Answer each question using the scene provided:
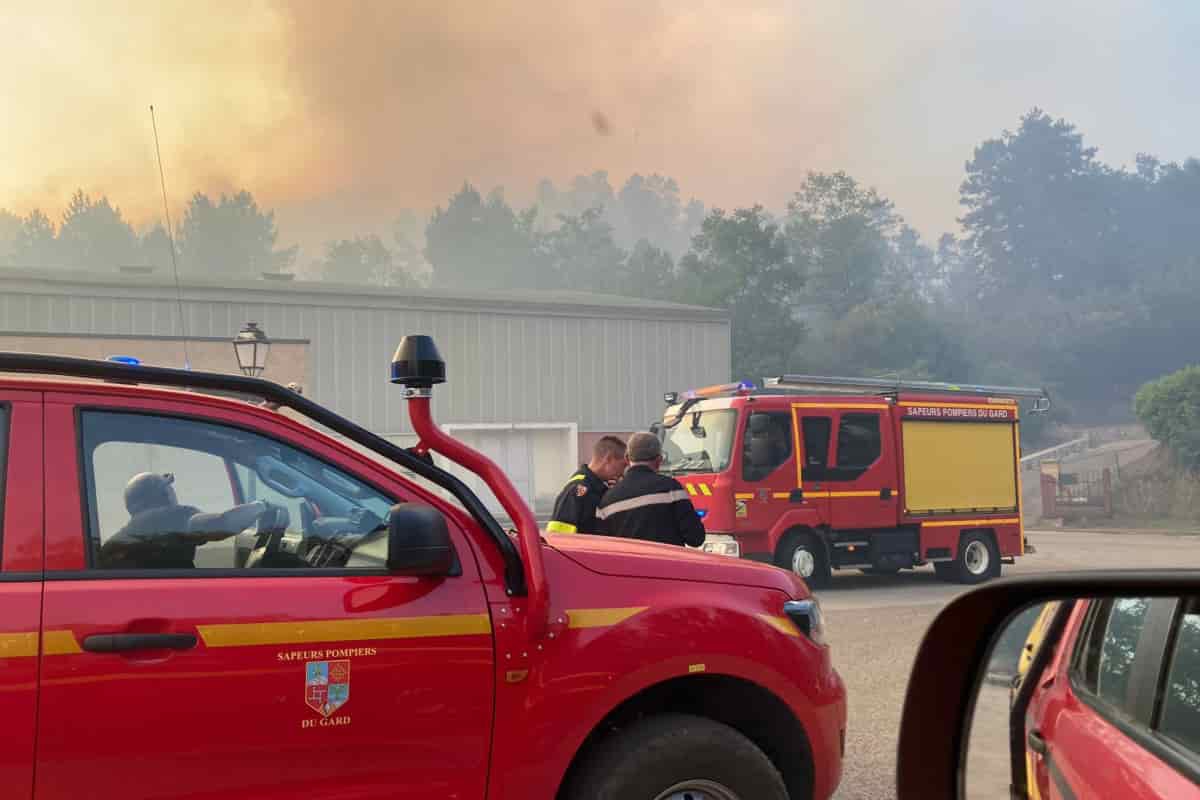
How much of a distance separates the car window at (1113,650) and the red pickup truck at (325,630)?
5.96 feet

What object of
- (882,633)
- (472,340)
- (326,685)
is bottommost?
(882,633)

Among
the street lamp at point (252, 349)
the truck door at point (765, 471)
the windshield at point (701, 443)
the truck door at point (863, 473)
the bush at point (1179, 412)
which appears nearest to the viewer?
the truck door at point (765, 471)

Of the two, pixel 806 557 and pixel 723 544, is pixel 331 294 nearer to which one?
pixel 806 557

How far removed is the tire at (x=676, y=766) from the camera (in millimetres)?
3303

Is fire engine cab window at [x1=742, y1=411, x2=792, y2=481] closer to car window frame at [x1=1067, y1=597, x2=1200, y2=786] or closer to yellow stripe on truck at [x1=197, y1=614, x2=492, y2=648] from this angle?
yellow stripe on truck at [x1=197, y1=614, x2=492, y2=648]

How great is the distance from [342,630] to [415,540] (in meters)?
0.31

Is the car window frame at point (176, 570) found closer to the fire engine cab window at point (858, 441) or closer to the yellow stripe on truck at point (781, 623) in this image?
the yellow stripe on truck at point (781, 623)

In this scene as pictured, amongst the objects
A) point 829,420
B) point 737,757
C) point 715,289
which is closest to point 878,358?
point 715,289

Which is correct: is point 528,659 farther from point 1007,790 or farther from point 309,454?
point 1007,790

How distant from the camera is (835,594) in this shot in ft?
46.8

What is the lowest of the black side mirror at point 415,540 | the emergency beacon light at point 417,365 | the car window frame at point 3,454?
the black side mirror at point 415,540

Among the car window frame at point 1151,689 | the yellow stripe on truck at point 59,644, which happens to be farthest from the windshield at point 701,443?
the car window frame at point 1151,689

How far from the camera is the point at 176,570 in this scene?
9.73 feet

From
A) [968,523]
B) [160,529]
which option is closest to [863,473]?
[968,523]
